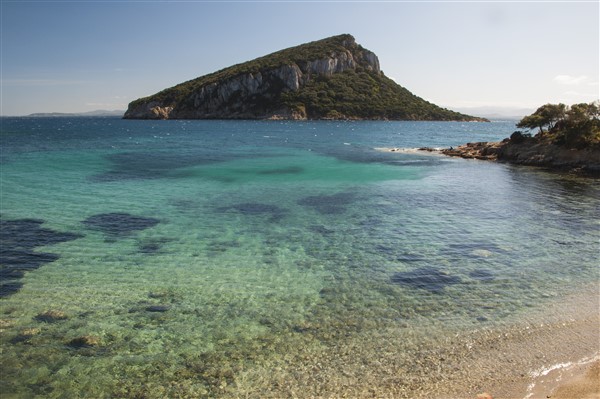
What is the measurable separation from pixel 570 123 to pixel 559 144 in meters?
3.31

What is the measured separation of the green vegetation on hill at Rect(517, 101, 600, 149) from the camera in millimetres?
53641

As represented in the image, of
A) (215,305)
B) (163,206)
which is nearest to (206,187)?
(163,206)

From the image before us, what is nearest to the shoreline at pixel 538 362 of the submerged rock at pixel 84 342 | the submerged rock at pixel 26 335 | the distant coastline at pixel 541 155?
the submerged rock at pixel 84 342

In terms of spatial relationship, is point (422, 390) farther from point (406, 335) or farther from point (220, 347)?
point (220, 347)

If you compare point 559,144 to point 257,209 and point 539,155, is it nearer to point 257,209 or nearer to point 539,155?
point 539,155

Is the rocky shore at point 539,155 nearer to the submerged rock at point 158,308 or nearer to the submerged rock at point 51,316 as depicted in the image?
the submerged rock at point 158,308

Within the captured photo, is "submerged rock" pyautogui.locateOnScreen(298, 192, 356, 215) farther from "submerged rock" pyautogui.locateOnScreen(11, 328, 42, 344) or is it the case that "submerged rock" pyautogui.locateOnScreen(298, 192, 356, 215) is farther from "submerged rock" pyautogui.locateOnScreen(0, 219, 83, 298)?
"submerged rock" pyautogui.locateOnScreen(11, 328, 42, 344)

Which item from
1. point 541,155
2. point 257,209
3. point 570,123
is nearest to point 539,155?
point 541,155

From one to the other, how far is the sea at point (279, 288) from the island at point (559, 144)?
68.2ft

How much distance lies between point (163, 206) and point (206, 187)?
8830mm

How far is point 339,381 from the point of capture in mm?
10555

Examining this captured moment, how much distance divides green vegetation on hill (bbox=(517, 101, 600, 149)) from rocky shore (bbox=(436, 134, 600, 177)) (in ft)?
3.28

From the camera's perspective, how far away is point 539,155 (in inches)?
2361

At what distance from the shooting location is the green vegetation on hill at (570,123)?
53.6 metres
